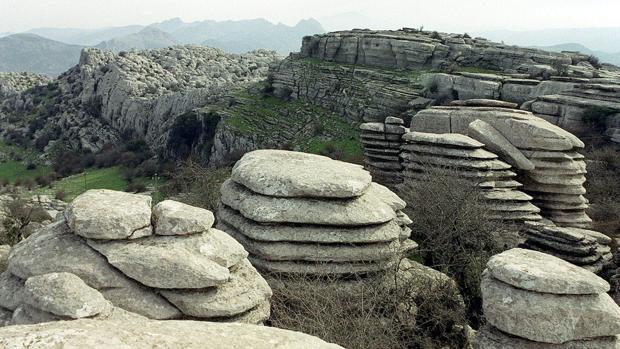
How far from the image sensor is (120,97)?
7500cm

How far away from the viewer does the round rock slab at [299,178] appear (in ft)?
27.5

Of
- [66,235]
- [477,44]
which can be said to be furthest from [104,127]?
[66,235]

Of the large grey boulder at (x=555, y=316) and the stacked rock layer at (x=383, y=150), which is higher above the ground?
the large grey boulder at (x=555, y=316)

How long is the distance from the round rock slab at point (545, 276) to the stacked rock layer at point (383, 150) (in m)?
10.5

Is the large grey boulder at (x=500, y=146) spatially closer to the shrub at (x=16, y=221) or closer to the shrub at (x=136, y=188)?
the shrub at (x=16, y=221)

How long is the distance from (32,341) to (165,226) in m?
3.19

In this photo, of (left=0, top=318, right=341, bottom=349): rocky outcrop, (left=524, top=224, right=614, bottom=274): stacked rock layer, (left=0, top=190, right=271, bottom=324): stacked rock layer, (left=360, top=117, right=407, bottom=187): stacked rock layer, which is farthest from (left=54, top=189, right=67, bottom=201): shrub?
(left=0, top=318, right=341, bottom=349): rocky outcrop

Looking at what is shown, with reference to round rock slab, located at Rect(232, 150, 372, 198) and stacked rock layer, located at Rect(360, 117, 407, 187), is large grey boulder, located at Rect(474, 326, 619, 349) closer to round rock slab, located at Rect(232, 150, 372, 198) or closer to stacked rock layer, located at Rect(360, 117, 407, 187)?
round rock slab, located at Rect(232, 150, 372, 198)

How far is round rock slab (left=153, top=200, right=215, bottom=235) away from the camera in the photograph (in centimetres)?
620

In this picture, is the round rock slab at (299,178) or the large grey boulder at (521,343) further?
the round rock slab at (299,178)

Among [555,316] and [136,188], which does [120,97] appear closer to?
[136,188]

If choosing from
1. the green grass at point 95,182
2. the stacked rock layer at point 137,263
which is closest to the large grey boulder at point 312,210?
the stacked rock layer at point 137,263

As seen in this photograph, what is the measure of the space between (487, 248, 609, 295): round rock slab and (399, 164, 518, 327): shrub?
7.67 ft

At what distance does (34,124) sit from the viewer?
260 ft
